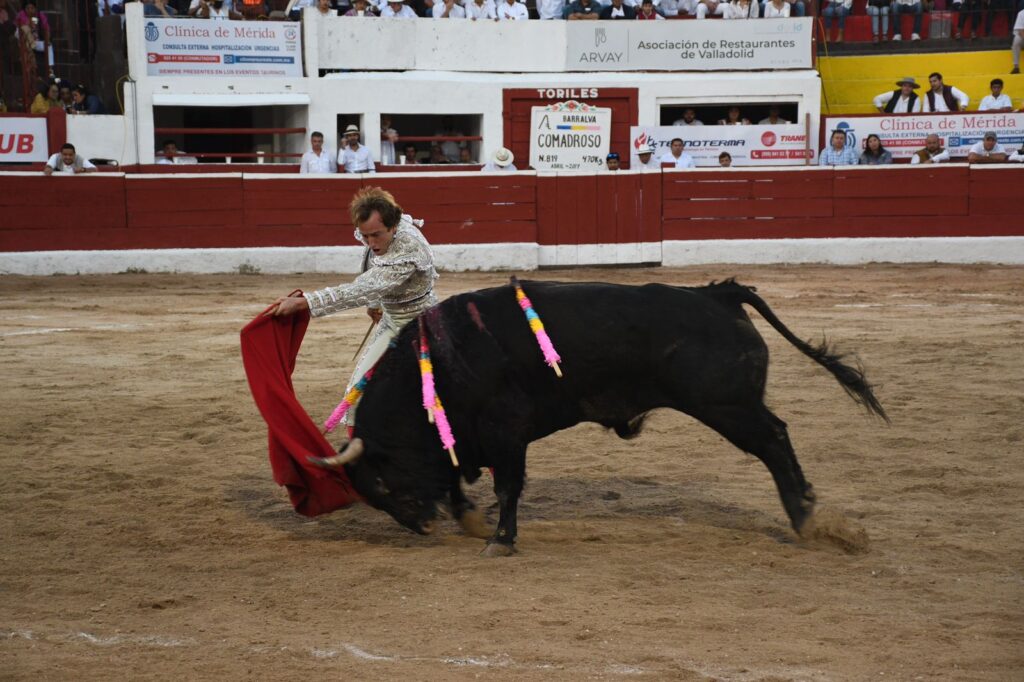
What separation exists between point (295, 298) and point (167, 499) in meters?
1.16

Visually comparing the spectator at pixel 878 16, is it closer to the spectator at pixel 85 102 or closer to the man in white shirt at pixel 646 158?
the man in white shirt at pixel 646 158

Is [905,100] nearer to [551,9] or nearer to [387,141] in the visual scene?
[551,9]

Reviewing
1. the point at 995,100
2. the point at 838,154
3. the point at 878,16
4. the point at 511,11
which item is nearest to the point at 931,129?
the point at 995,100

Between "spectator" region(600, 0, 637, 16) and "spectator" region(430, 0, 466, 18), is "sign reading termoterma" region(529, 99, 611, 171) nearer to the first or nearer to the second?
"spectator" region(600, 0, 637, 16)

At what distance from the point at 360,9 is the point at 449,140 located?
2094 mm

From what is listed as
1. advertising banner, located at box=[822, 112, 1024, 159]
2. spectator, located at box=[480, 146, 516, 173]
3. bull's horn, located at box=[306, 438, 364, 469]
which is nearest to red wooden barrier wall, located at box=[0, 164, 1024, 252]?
spectator, located at box=[480, 146, 516, 173]

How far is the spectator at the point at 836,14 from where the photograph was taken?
19.8 metres

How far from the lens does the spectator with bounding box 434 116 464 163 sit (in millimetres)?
17672

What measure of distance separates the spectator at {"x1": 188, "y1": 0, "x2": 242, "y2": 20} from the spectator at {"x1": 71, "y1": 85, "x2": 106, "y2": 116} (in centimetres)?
168

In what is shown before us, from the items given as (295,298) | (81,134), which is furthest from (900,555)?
(81,134)

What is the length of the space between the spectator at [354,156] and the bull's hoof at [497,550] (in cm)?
1126

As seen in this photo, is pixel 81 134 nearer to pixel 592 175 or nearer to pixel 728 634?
pixel 592 175

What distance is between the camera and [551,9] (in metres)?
18.4

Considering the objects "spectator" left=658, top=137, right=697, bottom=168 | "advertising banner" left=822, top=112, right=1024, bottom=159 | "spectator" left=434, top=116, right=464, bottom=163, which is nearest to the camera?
"spectator" left=658, top=137, right=697, bottom=168
